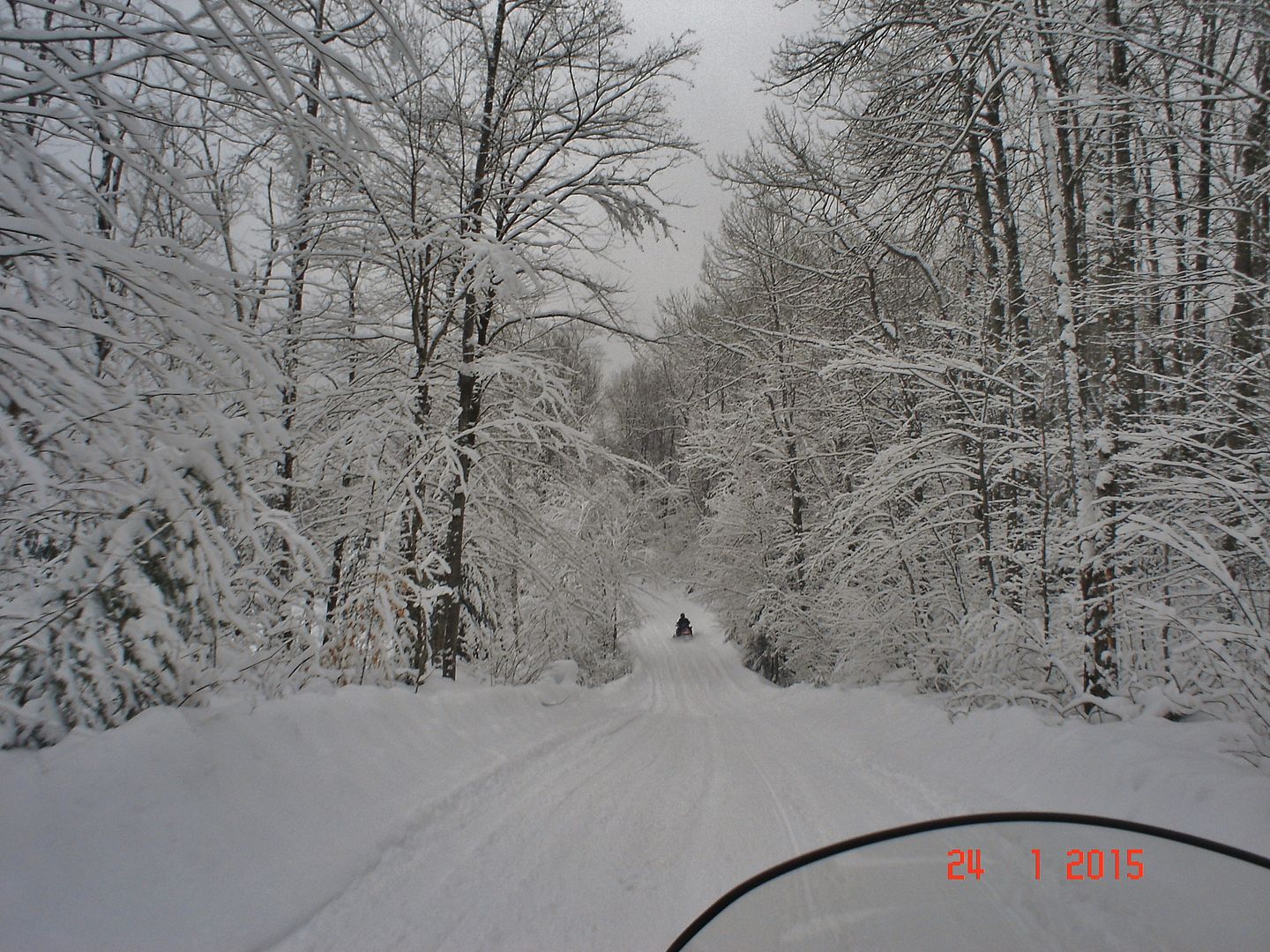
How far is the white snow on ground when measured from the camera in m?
2.02

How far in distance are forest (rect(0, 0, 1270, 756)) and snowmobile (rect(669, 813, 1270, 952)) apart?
2.55 metres

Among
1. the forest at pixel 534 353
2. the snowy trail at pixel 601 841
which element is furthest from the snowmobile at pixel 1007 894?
the forest at pixel 534 353

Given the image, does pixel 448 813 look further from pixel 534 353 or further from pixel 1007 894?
pixel 534 353

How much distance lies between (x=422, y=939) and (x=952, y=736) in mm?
5000

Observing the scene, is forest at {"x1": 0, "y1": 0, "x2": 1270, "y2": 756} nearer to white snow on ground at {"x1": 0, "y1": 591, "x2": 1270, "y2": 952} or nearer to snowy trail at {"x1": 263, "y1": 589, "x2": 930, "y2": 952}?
white snow on ground at {"x1": 0, "y1": 591, "x2": 1270, "y2": 952}

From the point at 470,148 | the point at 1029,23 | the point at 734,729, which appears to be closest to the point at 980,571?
the point at 734,729

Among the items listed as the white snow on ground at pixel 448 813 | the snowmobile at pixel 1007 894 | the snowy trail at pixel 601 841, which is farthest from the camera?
the snowy trail at pixel 601 841

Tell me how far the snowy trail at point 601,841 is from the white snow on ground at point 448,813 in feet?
0.05

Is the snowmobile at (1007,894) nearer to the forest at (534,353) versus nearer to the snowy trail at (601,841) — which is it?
the snowy trail at (601,841)

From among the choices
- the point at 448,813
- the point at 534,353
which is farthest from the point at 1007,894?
the point at 534,353

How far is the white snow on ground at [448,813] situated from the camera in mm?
2023

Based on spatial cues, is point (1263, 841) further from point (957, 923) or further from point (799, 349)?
point (799, 349)

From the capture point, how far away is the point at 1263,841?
2.48m

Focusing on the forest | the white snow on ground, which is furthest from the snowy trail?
the forest
